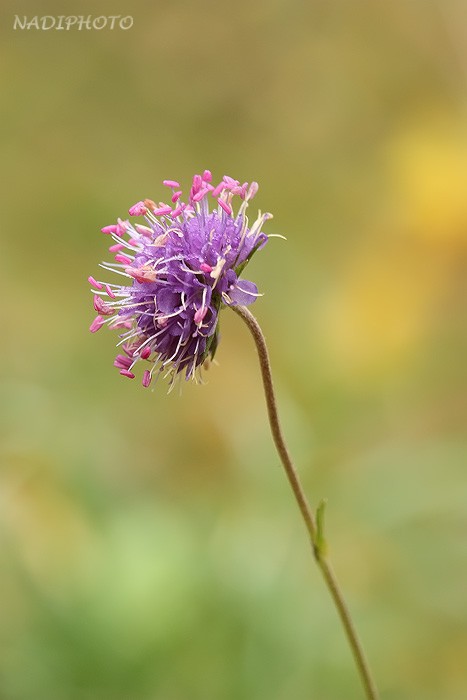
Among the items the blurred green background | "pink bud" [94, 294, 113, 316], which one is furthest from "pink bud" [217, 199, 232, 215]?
the blurred green background

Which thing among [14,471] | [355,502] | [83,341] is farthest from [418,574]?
[83,341]

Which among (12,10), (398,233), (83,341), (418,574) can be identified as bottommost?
(418,574)

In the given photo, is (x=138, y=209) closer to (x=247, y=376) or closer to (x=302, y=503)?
(x=302, y=503)

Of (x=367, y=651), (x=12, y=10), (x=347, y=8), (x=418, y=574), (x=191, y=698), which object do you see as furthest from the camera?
(x=347, y=8)

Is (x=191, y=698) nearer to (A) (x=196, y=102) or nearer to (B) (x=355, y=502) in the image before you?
(B) (x=355, y=502)

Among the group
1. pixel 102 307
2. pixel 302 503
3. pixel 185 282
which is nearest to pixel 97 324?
pixel 102 307

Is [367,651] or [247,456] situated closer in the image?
[367,651]
